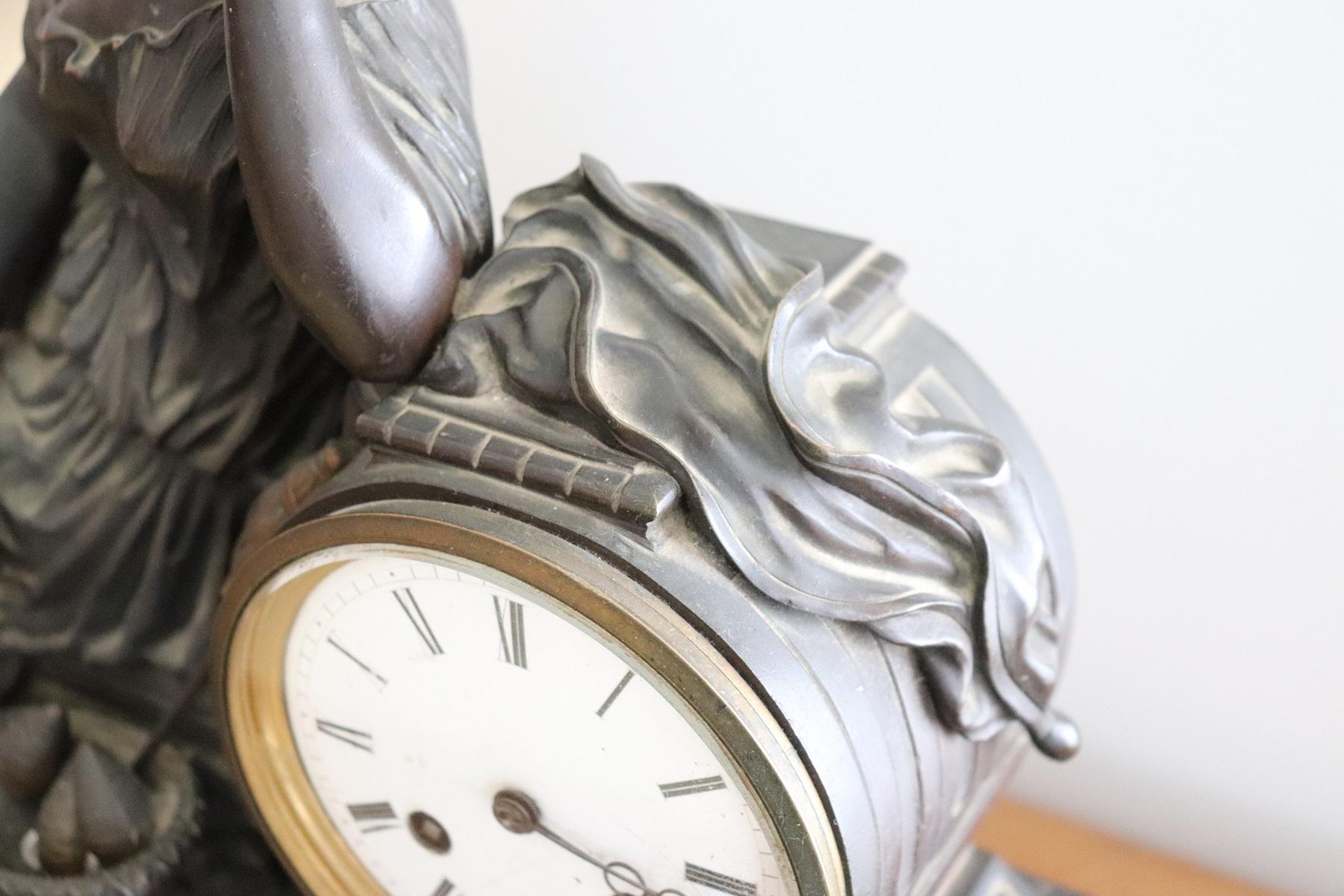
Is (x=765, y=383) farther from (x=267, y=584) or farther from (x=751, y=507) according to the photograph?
(x=267, y=584)

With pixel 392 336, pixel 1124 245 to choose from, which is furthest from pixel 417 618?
pixel 1124 245

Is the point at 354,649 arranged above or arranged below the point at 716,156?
below

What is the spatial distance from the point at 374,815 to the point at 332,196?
1.51 feet

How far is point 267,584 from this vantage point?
2.68ft

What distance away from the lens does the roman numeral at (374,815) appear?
901 millimetres

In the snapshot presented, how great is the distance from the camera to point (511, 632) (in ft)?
2.52

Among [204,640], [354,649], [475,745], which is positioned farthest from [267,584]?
[204,640]

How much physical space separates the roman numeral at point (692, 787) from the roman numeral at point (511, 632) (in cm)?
12

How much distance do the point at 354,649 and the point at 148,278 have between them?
358mm

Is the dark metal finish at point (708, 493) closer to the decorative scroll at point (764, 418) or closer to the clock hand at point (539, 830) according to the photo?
the decorative scroll at point (764, 418)

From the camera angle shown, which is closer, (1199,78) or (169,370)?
(169,370)

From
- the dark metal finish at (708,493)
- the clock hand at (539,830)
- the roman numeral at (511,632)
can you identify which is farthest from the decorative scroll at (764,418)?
the clock hand at (539,830)

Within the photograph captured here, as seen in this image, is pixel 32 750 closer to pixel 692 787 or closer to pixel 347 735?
pixel 347 735

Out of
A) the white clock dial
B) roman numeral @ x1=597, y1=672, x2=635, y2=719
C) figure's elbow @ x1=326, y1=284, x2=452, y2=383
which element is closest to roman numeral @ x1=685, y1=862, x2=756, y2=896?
the white clock dial
